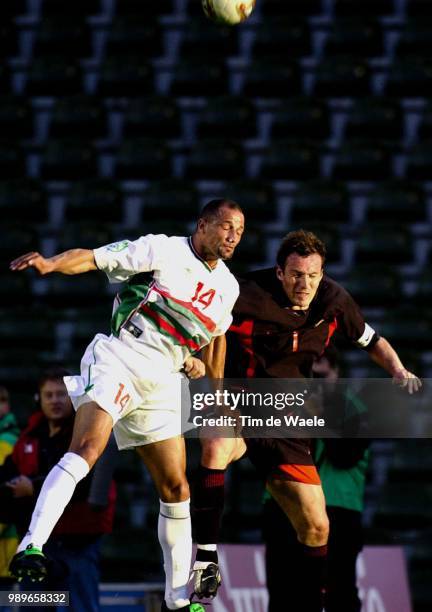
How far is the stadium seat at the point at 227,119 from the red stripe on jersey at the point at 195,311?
574 centimetres

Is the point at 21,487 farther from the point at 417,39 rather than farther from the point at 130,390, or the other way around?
the point at 417,39

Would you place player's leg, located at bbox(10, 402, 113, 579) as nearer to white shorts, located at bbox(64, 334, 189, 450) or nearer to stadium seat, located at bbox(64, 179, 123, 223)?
white shorts, located at bbox(64, 334, 189, 450)

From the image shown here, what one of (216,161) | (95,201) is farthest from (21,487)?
(216,161)

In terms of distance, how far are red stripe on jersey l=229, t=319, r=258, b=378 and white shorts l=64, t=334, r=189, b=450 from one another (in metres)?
0.47

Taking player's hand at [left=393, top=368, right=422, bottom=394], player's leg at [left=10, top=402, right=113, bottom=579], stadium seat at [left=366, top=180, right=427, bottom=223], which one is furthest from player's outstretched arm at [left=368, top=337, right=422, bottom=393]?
stadium seat at [left=366, top=180, right=427, bottom=223]

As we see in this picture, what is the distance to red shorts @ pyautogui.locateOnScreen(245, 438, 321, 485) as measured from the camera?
650 centimetres

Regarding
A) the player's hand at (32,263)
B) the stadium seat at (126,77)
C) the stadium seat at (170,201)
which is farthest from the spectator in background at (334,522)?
the stadium seat at (126,77)

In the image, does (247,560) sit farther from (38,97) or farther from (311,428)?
(38,97)

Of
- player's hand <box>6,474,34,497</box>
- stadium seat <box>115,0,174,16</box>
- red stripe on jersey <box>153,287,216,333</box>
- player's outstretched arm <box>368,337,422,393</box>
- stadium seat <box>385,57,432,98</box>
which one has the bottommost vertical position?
player's hand <box>6,474,34,497</box>

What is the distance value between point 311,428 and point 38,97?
6250 millimetres

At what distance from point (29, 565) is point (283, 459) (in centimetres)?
A: 169

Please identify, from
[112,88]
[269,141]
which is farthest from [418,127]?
[112,88]

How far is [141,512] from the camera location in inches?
381

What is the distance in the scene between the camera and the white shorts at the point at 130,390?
233 inches
